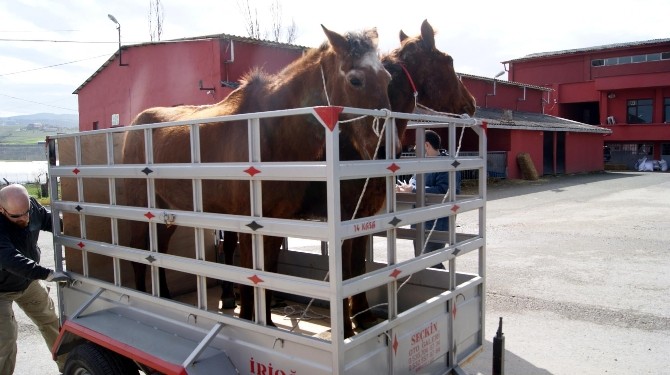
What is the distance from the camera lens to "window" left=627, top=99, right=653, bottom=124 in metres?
36.2

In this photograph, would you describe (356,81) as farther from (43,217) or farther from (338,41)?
(43,217)

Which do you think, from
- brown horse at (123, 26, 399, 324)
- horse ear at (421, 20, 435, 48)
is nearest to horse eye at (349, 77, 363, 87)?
brown horse at (123, 26, 399, 324)

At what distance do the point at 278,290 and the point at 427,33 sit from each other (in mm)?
3384

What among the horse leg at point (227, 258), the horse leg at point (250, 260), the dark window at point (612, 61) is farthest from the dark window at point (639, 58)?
the horse leg at point (250, 260)

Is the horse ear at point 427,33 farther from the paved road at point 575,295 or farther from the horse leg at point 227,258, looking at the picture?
the paved road at point 575,295

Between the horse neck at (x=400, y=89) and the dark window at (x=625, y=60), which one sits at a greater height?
the dark window at (x=625, y=60)

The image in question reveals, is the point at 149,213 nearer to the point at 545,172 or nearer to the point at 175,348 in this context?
the point at 175,348

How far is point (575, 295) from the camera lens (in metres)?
6.42

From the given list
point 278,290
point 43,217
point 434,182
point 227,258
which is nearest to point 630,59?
point 434,182

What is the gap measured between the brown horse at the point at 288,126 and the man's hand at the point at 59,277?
1010 mm

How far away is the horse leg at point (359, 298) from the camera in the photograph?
11.9 feet

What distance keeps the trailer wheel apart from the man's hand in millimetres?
709

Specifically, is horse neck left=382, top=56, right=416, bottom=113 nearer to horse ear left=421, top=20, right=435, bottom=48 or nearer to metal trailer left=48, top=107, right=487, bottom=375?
horse ear left=421, top=20, right=435, bottom=48

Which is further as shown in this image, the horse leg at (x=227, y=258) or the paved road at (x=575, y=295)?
the paved road at (x=575, y=295)
